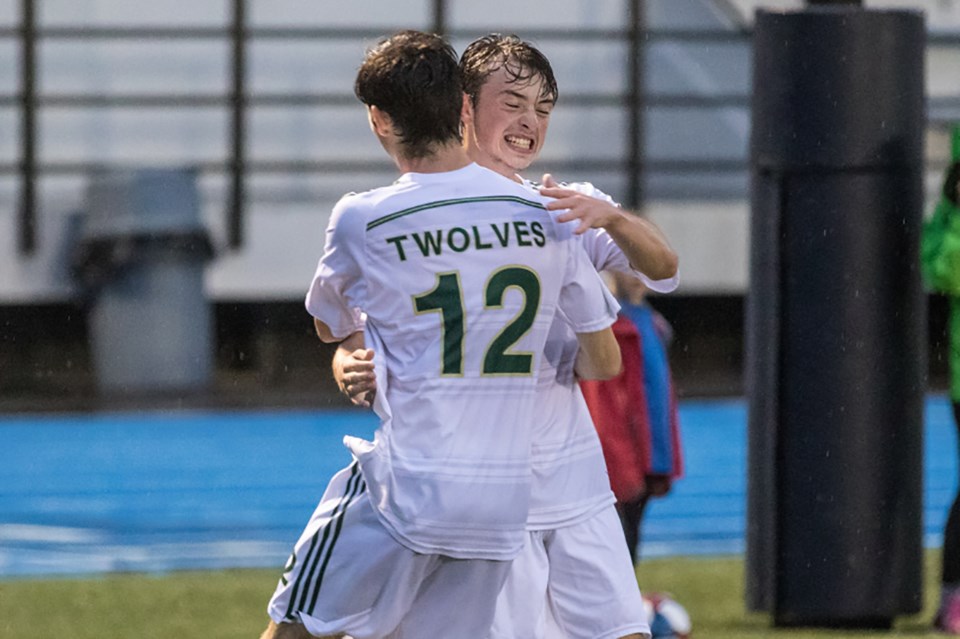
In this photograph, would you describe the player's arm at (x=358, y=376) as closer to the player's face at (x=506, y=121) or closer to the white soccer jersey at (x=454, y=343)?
the white soccer jersey at (x=454, y=343)

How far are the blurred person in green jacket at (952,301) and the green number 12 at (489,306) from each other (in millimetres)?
4081

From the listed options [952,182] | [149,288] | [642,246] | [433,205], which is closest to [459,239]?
[433,205]

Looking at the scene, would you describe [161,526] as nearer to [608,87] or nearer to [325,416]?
[325,416]

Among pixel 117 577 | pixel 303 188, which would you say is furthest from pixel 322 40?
pixel 117 577

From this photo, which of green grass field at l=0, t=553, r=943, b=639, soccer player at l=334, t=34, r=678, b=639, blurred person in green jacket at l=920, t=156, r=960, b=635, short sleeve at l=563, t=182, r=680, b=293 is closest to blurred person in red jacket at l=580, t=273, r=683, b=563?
green grass field at l=0, t=553, r=943, b=639

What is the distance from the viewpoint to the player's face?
495cm

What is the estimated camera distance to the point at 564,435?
4.83m

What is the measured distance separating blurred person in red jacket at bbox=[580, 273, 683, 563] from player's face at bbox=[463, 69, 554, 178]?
235 cm

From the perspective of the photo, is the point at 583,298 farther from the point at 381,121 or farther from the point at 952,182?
the point at 952,182

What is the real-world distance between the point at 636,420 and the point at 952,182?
76.3 inches

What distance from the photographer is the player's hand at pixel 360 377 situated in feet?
14.5

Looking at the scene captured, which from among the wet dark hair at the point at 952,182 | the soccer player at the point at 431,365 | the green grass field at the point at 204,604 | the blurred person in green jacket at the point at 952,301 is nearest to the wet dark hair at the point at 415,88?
the soccer player at the point at 431,365

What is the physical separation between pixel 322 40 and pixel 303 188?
1551mm

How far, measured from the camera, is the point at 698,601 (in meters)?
8.95
